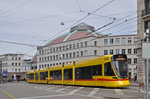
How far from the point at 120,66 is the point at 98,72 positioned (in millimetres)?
2622

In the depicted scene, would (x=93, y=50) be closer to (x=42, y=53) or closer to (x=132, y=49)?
(x=132, y=49)

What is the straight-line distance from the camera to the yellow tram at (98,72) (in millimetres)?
20844

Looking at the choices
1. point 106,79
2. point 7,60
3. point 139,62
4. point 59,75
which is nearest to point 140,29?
point 139,62

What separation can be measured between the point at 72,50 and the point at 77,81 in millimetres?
49642

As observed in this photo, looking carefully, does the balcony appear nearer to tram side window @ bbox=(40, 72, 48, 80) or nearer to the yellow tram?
the yellow tram

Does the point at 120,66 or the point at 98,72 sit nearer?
the point at 120,66

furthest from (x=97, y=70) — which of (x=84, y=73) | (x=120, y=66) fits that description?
(x=84, y=73)

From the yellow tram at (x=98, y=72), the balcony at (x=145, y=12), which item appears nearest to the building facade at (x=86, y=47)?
the balcony at (x=145, y=12)

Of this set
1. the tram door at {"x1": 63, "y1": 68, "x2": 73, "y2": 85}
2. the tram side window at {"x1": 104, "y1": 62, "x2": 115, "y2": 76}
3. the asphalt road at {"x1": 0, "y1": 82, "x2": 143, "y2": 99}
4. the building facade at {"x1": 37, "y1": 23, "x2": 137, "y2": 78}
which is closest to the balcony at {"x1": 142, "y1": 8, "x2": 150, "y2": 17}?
the tram door at {"x1": 63, "y1": 68, "x2": 73, "y2": 85}

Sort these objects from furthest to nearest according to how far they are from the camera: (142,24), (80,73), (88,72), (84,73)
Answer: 1. (142,24)
2. (80,73)
3. (84,73)
4. (88,72)

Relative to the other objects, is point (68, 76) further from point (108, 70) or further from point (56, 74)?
point (108, 70)

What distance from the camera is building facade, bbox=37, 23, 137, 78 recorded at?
6800 cm

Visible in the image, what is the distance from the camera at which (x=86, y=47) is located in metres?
70.9

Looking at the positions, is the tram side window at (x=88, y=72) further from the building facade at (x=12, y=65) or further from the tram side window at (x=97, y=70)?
the building facade at (x=12, y=65)
